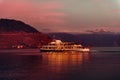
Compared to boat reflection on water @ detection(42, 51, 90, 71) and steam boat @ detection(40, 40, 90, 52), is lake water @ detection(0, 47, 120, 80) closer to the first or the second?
boat reflection on water @ detection(42, 51, 90, 71)

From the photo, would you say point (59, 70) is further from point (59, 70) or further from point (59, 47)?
point (59, 47)

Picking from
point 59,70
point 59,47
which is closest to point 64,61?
point 59,70

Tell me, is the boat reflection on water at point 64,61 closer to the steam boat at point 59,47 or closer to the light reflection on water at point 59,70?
the light reflection on water at point 59,70

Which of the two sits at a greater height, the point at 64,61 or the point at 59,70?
the point at 64,61

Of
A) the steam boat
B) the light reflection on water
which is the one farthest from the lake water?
the steam boat

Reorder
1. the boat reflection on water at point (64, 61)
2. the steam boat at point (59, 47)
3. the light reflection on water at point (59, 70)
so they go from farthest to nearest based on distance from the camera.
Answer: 1. the steam boat at point (59, 47)
2. the boat reflection on water at point (64, 61)
3. the light reflection on water at point (59, 70)

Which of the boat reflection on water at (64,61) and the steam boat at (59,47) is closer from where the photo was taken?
the boat reflection on water at (64,61)

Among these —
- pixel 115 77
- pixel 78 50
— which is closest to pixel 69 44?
pixel 78 50

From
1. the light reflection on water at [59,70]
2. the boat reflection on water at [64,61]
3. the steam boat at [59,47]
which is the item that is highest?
the steam boat at [59,47]

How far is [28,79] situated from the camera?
178ft

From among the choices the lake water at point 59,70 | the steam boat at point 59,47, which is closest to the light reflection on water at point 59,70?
the lake water at point 59,70

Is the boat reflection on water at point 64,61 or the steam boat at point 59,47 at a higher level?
the steam boat at point 59,47

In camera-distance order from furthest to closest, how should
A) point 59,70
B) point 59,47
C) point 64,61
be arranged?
point 59,47, point 64,61, point 59,70

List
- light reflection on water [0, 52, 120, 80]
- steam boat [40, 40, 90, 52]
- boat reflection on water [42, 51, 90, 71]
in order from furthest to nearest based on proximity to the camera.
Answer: steam boat [40, 40, 90, 52], boat reflection on water [42, 51, 90, 71], light reflection on water [0, 52, 120, 80]
